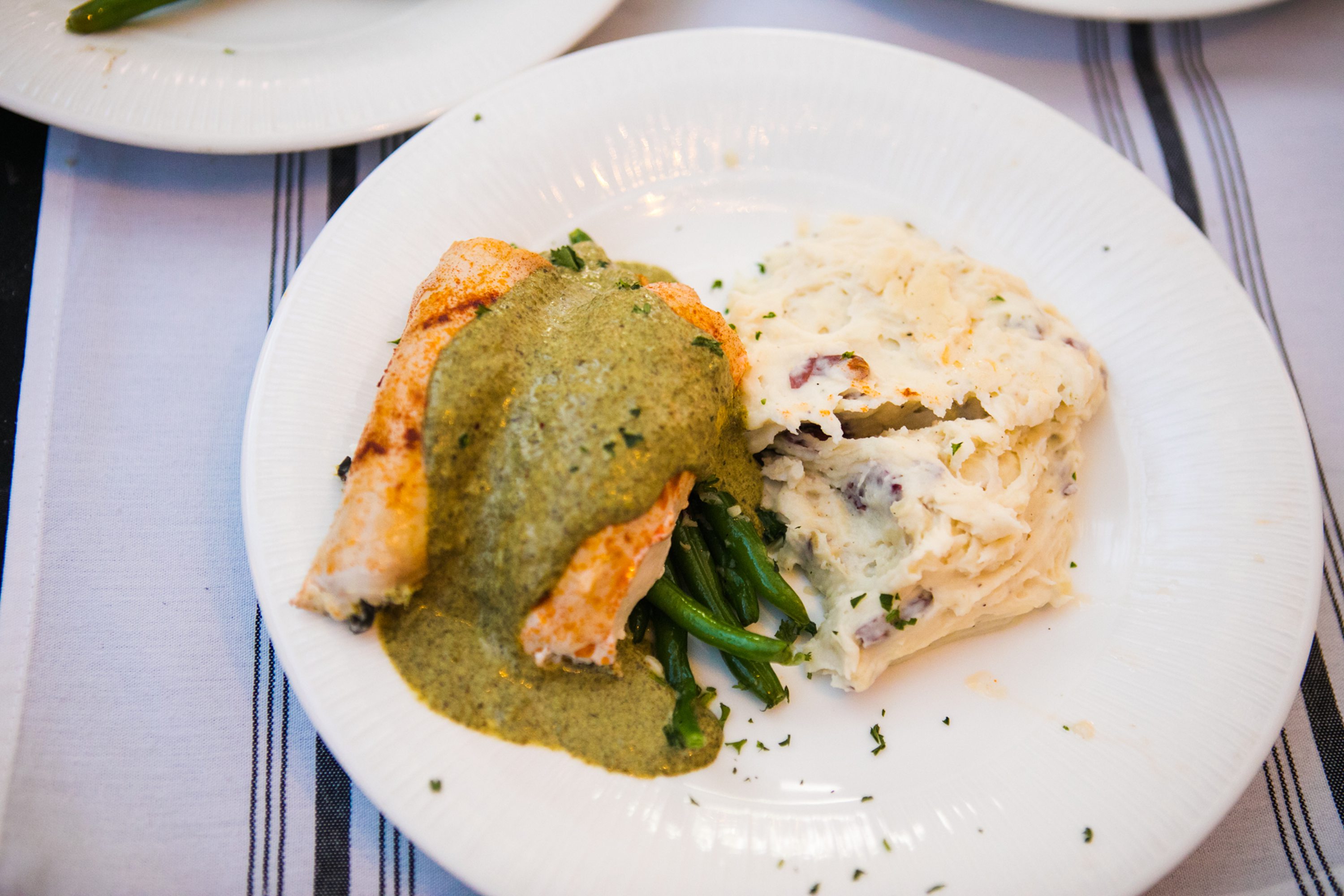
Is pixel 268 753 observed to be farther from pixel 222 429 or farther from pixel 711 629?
pixel 711 629

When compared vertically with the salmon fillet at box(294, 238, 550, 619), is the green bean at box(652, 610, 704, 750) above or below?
below

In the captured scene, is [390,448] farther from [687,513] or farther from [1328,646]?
[1328,646]

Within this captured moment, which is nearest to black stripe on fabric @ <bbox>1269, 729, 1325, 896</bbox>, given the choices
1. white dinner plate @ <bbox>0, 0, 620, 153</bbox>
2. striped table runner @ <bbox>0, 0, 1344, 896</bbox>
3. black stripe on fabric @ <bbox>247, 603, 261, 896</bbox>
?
striped table runner @ <bbox>0, 0, 1344, 896</bbox>

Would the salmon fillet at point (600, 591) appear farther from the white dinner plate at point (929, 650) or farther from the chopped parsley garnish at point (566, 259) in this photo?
the chopped parsley garnish at point (566, 259)

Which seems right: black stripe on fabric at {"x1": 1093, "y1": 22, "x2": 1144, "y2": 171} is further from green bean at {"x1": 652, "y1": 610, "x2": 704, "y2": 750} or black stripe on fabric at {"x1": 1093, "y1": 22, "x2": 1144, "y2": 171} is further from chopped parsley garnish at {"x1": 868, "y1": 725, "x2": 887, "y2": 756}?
green bean at {"x1": 652, "y1": 610, "x2": 704, "y2": 750}

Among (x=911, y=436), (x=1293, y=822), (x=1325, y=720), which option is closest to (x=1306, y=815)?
(x=1293, y=822)

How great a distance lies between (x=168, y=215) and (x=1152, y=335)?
5034mm

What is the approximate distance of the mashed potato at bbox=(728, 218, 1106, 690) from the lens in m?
3.44

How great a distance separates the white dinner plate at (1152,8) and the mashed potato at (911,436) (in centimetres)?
176

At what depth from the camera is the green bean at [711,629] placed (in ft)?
10.9

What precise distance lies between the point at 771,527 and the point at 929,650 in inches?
34.6

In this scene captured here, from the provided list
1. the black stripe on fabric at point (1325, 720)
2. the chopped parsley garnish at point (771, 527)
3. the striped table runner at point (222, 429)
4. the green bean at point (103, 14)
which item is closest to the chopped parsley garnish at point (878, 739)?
the chopped parsley garnish at point (771, 527)

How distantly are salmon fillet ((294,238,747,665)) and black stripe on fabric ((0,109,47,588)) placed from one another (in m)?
1.78

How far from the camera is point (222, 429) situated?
12.9ft
